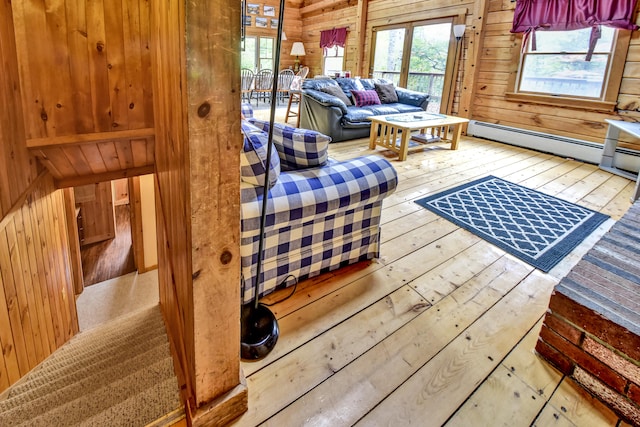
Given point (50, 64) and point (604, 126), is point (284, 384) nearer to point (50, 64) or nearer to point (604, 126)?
point (50, 64)

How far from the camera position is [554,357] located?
143cm

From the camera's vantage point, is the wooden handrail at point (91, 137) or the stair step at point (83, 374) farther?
the wooden handrail at point (91, 137)

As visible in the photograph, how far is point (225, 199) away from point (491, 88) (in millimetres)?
5569

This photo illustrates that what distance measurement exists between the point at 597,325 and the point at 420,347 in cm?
62

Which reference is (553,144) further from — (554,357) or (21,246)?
(21,246)

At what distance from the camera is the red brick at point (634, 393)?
1195 millimetres

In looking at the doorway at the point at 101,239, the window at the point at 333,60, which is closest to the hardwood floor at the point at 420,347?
the doorway at the point at 101,239

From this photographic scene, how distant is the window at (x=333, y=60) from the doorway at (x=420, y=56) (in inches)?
60.3

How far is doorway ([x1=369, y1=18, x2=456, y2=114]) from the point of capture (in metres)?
5.95

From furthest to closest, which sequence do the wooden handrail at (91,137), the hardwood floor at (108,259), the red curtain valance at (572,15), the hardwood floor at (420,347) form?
the hardwood floor at (108,259) → the red curtain valance at (572,15) → the wooden handrail at (91,137) → the hardwood floor at (420,347)

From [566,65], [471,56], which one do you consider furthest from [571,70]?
[471,56]

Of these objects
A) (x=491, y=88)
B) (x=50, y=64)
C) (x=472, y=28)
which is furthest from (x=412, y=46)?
(x=50, y=64)

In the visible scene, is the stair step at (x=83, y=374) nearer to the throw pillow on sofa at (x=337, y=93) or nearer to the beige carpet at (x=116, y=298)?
the beige carpet at (x=116, y=298)

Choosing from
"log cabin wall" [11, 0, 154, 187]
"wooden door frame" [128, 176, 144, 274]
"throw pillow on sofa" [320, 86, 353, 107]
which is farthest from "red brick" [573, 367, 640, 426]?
"throw pillow on sofa" [320, 86, 353, 107]
